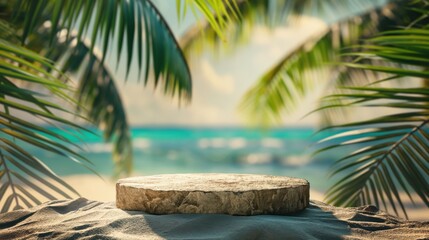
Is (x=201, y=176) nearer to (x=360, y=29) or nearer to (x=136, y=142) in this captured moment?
(x=360, y=29)

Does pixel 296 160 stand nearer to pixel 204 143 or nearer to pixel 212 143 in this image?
pixel 212 143

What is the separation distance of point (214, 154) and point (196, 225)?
2148cm

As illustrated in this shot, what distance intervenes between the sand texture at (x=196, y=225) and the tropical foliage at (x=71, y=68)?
111mm

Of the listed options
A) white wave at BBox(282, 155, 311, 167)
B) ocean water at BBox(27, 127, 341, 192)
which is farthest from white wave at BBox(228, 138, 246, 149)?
white wave at BBox(282, 155, 311, 167)

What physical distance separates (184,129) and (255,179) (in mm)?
29488

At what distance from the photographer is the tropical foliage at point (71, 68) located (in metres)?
1.78

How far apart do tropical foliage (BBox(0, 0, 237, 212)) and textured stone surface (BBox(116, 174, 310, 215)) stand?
0.26m

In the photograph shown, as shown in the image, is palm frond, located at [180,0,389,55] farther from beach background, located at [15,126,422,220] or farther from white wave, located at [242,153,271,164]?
white wave, located at [242,153,271,164]

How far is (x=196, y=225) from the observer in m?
2.00

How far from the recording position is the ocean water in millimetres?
18641

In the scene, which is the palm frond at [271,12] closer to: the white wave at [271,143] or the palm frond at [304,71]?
the palm frond at [304,71]

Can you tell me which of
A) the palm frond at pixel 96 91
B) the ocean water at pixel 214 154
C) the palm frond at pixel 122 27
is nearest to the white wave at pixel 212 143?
the ocean water at pixel 214 154

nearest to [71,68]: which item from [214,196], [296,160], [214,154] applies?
[214,196]

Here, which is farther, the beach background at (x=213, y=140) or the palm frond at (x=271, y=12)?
the beach background at (x=213, y=140)
